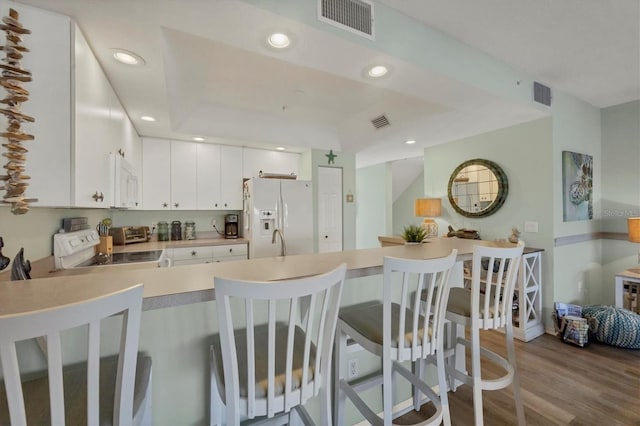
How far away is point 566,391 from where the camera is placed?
6.28 feet

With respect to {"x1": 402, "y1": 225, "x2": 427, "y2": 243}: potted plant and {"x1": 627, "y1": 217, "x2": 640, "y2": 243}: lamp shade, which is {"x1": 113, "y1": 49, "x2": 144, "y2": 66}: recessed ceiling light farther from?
{"x1": 627, "y1": 217, "x2": 640, "y2": 243}: lamp shade

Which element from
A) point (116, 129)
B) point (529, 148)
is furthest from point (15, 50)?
point (529, 148)

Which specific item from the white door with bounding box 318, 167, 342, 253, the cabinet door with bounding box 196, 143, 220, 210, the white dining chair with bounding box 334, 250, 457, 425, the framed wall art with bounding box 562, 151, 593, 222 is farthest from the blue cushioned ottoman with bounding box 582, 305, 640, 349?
the cabinet door with bounding box 196, 143, 220, 210

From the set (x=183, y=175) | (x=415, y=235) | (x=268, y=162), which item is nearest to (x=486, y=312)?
(x=415, y=235)

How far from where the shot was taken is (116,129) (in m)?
2.03

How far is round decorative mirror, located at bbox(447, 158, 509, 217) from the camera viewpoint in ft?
10.1

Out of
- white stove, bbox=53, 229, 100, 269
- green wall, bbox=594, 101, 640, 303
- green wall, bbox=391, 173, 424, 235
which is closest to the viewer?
white stove, bbox=53, 229, 100, 269

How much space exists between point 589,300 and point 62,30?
5.27m

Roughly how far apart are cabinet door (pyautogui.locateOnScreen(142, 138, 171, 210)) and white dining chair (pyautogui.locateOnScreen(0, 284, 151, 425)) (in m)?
2.83

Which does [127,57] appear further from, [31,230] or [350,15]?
[350,15]

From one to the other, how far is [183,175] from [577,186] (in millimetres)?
4681

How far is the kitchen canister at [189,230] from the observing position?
357cm

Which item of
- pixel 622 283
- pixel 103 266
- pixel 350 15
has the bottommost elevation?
pixel 622 283

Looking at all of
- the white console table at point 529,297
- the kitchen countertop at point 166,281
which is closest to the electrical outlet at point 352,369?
the kitchen countertop at point 166,281
